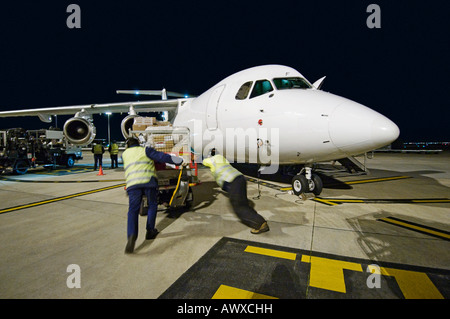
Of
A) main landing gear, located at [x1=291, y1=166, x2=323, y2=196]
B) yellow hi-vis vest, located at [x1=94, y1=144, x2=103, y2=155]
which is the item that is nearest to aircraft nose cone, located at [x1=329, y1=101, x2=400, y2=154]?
main landing gear, located at [x1=291, y1=166, x2=323, y2=196]

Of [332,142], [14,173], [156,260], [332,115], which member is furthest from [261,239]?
[14,173]

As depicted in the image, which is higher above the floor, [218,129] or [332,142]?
[218,129]

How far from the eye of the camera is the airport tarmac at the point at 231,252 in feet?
8.33

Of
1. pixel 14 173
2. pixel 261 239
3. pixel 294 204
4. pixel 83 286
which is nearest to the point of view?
pixel 83 286

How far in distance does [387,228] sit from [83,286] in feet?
16.5

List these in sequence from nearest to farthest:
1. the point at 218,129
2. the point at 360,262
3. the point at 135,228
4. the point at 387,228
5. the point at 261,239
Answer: the point at 360,262, the point at 135,228, the point at 261,239, the point at 387,228, the point at 218,129

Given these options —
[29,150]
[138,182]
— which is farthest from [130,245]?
[29,150]

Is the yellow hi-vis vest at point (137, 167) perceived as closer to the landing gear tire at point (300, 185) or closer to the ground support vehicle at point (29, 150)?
the landing gear tire at point (300, 185)

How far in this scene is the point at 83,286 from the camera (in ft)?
8.50

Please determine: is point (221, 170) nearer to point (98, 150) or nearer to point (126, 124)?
point (126, 124)

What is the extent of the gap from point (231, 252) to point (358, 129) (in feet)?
10.8

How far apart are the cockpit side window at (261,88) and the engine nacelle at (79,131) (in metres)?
9.41

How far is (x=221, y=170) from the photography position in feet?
13.9
